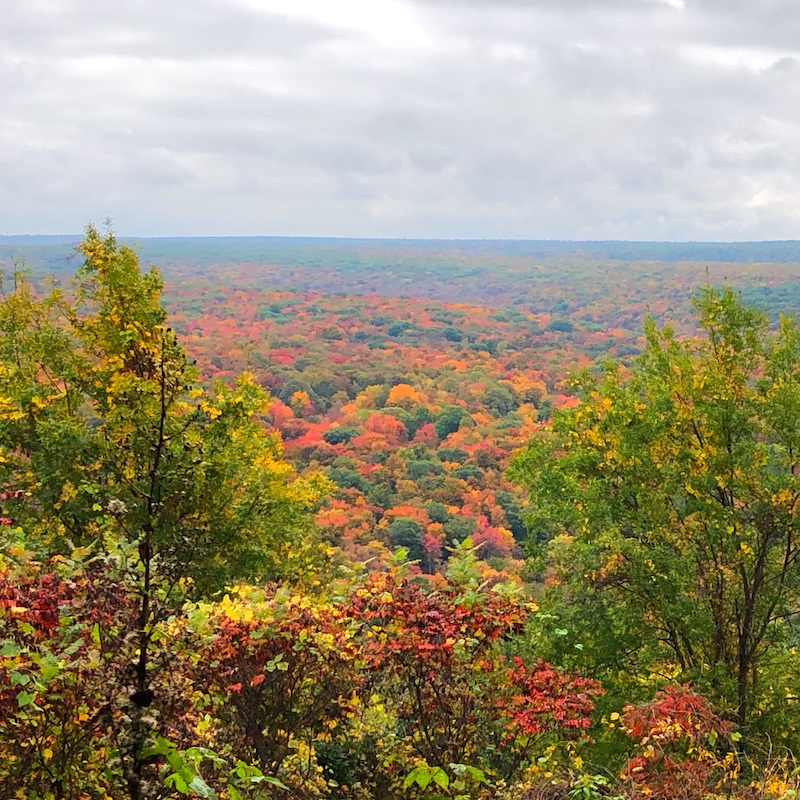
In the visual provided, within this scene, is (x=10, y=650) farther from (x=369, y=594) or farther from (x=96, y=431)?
(x=96, y=431)

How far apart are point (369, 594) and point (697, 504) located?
6.67m

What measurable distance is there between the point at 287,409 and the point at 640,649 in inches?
3005

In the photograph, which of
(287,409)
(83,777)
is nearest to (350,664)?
(83,777)

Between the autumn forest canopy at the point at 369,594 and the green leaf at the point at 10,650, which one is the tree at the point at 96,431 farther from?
the green leaf at the point at 10,650

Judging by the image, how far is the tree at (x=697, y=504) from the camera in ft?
35.1

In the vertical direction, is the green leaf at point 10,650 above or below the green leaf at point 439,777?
above

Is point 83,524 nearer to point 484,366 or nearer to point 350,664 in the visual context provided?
point 350,664

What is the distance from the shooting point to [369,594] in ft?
19.6

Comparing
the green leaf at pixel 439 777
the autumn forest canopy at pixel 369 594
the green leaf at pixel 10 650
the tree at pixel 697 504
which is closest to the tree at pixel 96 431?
the autumn forest canopy at pixel 369 594

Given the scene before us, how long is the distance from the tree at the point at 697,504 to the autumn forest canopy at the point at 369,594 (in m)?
0.04

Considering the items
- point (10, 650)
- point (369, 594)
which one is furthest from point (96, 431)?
point (10, 650)

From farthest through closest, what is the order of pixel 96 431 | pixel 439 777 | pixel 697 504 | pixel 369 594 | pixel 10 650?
pixel 697 504
pixel 96 431
pixel 369 594
pixel 10 650
pixel 439 777

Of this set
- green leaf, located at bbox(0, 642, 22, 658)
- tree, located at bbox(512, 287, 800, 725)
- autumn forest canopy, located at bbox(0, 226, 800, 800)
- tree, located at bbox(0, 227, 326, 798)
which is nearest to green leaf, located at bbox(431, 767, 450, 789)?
autumn forest canopy, located at bbox(0, 226, 800, 800)

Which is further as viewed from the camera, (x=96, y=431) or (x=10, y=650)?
(x=96, y=431)
